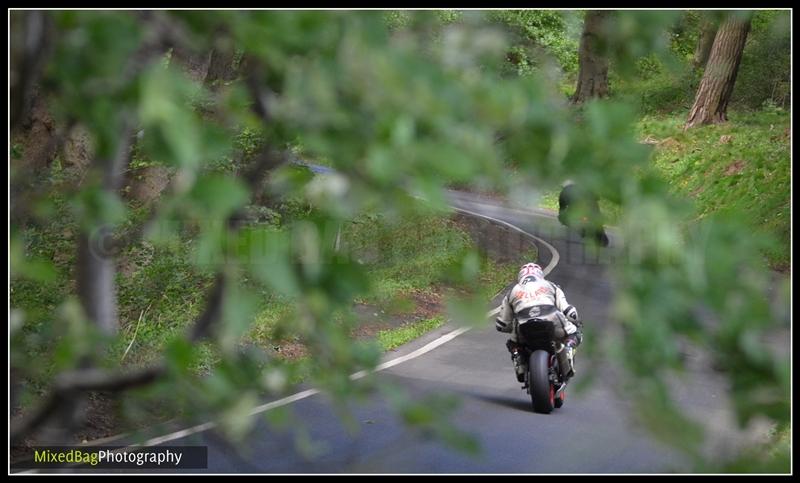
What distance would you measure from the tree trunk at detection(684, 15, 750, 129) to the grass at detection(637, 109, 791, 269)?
0.42 meters

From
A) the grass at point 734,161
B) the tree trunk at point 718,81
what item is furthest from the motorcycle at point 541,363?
the tree trunk at point 718,81

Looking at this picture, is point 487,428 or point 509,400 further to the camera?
point 509,400

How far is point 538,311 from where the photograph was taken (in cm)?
1022

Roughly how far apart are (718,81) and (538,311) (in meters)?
21.8

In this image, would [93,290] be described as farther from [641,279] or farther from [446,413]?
[641,279]

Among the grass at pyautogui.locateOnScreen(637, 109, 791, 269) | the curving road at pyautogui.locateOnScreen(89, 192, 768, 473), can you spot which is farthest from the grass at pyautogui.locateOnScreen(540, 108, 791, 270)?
the curving road at pyautogui.locateOnScreen(89, 192, 768, 473)

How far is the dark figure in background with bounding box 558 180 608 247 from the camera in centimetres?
223

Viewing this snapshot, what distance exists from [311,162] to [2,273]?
0.89 metres

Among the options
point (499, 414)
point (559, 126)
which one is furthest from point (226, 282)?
point (499, 414)

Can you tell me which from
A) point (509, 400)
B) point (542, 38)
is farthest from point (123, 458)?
point (542, 38)

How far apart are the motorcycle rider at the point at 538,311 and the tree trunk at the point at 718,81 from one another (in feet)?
67.0

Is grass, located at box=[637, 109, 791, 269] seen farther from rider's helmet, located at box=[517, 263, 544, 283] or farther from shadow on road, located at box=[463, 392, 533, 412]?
rider's helmet, located at box=[517, 263, 544, 283]

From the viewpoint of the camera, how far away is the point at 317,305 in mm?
2068

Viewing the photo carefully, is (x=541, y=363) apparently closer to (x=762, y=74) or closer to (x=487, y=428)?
(x=487, y=428)
